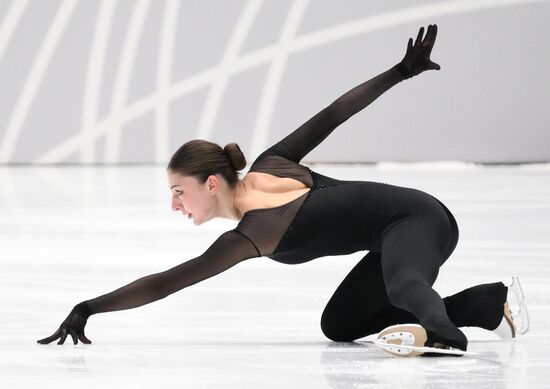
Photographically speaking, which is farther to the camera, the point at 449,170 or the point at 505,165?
the point at 505,165

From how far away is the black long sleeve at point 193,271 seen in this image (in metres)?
2.83

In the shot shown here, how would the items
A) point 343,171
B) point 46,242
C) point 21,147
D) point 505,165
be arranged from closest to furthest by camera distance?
point 46,242 < point 343,171 < point 505,165 < point 21,147

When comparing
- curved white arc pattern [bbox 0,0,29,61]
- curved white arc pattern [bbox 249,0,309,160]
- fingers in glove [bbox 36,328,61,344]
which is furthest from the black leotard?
curved white arc pattern [bbox 0,0,29,61]

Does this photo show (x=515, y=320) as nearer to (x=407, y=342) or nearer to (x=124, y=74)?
(x=407, y=342)

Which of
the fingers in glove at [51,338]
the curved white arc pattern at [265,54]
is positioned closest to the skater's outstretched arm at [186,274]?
the fingers in glove at [51,338]

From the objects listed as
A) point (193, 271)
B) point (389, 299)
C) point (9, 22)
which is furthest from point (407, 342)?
point (9, 22)

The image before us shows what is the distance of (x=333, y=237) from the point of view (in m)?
2.98

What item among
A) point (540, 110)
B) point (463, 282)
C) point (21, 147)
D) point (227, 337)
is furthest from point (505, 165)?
point (227, 337)

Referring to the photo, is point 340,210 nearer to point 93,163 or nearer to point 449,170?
point 449,170

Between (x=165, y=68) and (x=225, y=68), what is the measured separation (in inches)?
23.9

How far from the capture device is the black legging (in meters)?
2.90

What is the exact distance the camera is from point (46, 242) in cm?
548

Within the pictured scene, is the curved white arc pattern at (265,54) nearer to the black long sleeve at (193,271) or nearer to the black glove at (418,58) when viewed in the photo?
the black glove at (418,58)

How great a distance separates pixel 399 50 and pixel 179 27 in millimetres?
2205
